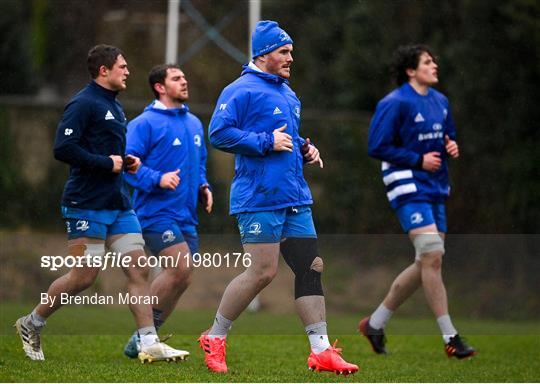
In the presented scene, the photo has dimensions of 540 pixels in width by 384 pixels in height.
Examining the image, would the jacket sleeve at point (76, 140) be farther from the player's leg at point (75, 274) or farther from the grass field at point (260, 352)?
the grass field at point (260, 352)

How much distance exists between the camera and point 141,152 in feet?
26.8

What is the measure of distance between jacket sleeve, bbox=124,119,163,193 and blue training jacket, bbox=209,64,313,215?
126cm

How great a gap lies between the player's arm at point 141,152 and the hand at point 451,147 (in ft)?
7.44

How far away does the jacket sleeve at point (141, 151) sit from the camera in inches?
315

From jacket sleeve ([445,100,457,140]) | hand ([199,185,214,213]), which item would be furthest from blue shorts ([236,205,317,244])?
jacket sleeve ([445,100,457,140])

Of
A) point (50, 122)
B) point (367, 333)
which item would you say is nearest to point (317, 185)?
point (50, 122)

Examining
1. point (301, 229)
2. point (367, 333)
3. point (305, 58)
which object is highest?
point (305, 58)

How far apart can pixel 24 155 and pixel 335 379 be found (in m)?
6.71

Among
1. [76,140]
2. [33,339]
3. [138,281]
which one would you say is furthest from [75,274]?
[76,140]

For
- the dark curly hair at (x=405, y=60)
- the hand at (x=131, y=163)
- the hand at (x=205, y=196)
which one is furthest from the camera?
the dark curly hair at (x=405, y=60)

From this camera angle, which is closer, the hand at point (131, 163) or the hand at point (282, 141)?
the hand at point (282, 141)

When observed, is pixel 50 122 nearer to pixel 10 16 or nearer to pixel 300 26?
pixel 10 16

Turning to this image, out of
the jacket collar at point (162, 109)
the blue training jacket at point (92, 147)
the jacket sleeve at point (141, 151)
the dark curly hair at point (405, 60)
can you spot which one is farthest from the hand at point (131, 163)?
→ the dark curly hair at point (405, 60)

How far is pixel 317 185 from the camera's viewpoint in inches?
497
